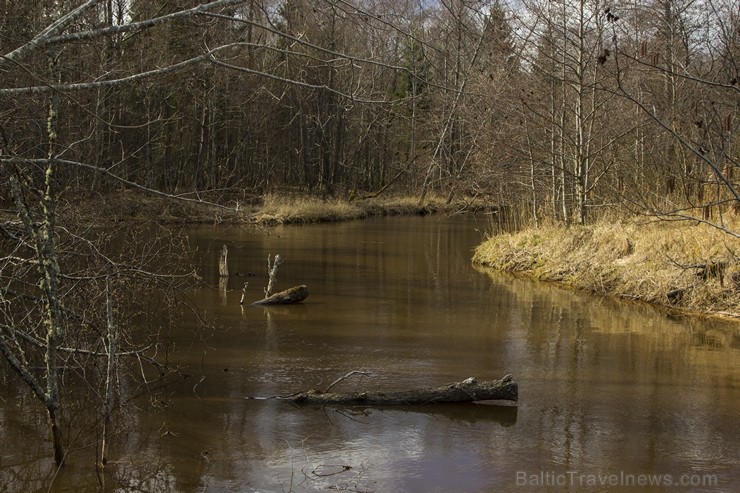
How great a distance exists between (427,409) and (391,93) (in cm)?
3781

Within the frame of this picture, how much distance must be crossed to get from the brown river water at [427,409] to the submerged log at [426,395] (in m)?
0.12

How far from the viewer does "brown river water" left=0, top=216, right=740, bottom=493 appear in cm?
662

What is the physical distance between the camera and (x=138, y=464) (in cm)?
668

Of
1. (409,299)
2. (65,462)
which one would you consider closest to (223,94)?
(409,299)

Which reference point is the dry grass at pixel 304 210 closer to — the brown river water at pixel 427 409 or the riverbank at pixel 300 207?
the riverbank at pixel 300 207

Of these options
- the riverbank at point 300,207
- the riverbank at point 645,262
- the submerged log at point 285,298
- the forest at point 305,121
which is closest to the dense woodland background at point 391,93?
the forest at point 305,121

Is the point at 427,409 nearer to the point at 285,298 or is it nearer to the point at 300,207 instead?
the point at 285,298

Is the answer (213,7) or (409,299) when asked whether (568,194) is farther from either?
(213,7)

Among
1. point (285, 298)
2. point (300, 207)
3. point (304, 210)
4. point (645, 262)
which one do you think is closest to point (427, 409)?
point (285, 298)

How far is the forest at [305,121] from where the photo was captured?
5.59 meters

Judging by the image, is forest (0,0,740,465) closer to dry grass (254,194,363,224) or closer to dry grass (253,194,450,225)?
dry grass (253,194,450,225)

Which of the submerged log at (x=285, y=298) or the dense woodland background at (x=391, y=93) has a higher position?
the dense woodland background at (x=391, y=93)

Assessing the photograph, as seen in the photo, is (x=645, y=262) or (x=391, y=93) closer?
(x=645, y=262)

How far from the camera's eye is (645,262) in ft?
50.4
